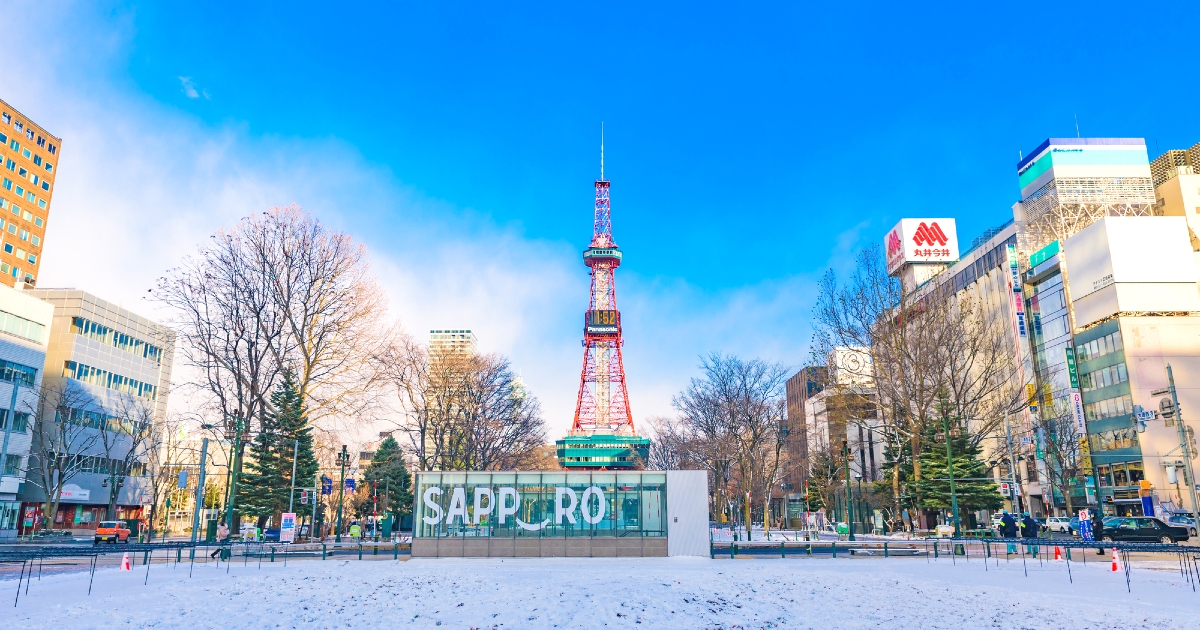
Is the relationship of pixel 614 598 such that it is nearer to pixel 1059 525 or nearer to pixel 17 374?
pixel 1059 525

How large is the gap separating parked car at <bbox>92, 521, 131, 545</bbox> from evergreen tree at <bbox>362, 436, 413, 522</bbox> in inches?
851

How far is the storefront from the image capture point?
2870cm

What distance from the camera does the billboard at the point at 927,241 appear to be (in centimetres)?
10212

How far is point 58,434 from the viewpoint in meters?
63.3

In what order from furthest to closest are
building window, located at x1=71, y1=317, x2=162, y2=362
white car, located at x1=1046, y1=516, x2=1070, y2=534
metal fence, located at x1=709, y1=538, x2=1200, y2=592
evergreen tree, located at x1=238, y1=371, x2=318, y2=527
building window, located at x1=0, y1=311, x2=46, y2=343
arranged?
building window, located at x1=71, y1=317, x2=162, y2=362
building window, located at x1=0, y1=311, x2=46, y2=343
white car, located at x1=1046, y1=516, x2=1070, y2=534
evergreen tree, located at x1=238, y1=371, x2=318, y2=527
metal fence, located at x1=709, y1=538, x2=1200, y2=592

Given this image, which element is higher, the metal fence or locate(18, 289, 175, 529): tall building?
locate(18, 289, 175, 529): tall building

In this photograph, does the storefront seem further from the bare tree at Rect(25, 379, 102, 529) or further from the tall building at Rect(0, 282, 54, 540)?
the bare tree at Rect(25, 379, 102, 529)

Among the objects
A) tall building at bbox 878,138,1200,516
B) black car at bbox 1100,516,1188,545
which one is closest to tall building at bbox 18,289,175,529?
black car at bbox 1100,516,1188,545

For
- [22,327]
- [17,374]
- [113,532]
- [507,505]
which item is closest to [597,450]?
[22,327]

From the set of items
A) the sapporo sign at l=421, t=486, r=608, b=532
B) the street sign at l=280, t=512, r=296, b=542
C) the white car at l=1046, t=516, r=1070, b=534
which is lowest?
the white car at l=1046, t=516, r=1070, b=534

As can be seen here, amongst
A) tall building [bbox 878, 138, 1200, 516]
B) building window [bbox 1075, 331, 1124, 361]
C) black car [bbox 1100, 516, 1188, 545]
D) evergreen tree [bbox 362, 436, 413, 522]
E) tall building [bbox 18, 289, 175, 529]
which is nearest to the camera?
black car [bbox 1100, 516, 1188, 545]

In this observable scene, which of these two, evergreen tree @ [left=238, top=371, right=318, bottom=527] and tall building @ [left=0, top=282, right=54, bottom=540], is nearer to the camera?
evergreen tree @ [left=238, top=371, right=318, bottom=527]

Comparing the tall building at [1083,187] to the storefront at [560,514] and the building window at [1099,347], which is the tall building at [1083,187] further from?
the storefront at [560,514]

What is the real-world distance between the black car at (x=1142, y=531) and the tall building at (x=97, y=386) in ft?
224
